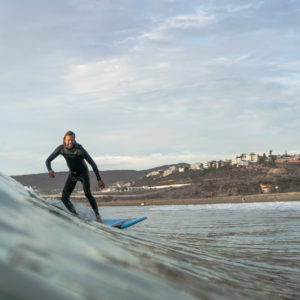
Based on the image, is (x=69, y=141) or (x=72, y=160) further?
(x=72, y=160)

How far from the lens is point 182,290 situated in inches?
43.9

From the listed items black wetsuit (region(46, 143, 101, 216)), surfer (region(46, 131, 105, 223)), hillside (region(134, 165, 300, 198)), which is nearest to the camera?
surfer (region(46, 131, 105, 223))

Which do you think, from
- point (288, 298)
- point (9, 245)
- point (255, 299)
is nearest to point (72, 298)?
point (9, 245)

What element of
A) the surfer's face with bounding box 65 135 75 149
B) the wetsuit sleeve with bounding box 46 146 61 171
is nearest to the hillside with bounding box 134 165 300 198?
the wetsuit sleeve with bounding box 46 146 61 171

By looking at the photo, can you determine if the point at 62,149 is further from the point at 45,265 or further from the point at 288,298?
the point at 45,265

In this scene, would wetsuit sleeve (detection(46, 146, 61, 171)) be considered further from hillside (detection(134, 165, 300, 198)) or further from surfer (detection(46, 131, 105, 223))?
hillside (detection(134, 165, 300, 198))

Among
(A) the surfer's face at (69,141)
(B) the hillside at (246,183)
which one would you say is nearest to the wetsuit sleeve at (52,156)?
(A) the surfer's face at (69,141)

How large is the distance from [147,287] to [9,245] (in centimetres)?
34

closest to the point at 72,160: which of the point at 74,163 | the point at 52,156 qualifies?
the point at 74,163

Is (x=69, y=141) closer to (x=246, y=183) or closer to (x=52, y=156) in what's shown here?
(x=52, y=156)

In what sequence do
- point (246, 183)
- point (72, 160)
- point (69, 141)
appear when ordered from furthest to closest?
point (246, 183) → point (72, 160) → point (69, 141)

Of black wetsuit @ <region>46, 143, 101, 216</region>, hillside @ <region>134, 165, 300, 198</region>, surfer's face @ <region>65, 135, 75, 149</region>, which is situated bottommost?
hillside @ <region>134, 165, 300, 198</region>

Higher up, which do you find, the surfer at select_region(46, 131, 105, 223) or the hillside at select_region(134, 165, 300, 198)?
the surfer at select_region(46, 131, 105, 223)

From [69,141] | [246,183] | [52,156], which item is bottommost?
[246,183]
